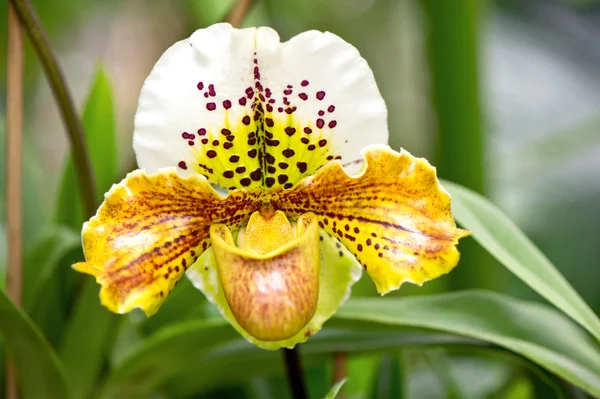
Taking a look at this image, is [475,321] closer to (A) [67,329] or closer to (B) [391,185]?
(B) [391,185]

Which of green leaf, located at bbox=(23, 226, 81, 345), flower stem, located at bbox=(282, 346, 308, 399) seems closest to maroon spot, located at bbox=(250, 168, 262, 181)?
flower stem, located at bbox=(282, 346, 308, 399)

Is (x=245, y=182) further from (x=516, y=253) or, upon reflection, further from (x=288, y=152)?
(x=516, y=253)

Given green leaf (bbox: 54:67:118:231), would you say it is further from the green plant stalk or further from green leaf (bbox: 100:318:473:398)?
the green plant stalk

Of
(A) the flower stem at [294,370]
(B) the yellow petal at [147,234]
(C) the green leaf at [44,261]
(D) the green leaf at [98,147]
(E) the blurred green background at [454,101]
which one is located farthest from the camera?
(E) the blurred green background at [454,101]

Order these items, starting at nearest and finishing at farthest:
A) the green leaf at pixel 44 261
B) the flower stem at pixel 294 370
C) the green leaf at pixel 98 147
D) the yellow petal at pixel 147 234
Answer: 1. the yellow petal at pixel 147 234
2. the flower stem at pixel 294 370
3. the green leaf at pixel 44 261
4. the green leaf at pixel 98 147

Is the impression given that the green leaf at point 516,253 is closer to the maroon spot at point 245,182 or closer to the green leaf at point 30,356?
the maroon spot at point 245,182

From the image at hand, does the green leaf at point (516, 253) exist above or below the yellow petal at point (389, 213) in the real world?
below

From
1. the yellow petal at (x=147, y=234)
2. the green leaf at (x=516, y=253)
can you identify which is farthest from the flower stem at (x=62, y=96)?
the green leaf at (x=516, y=253)
